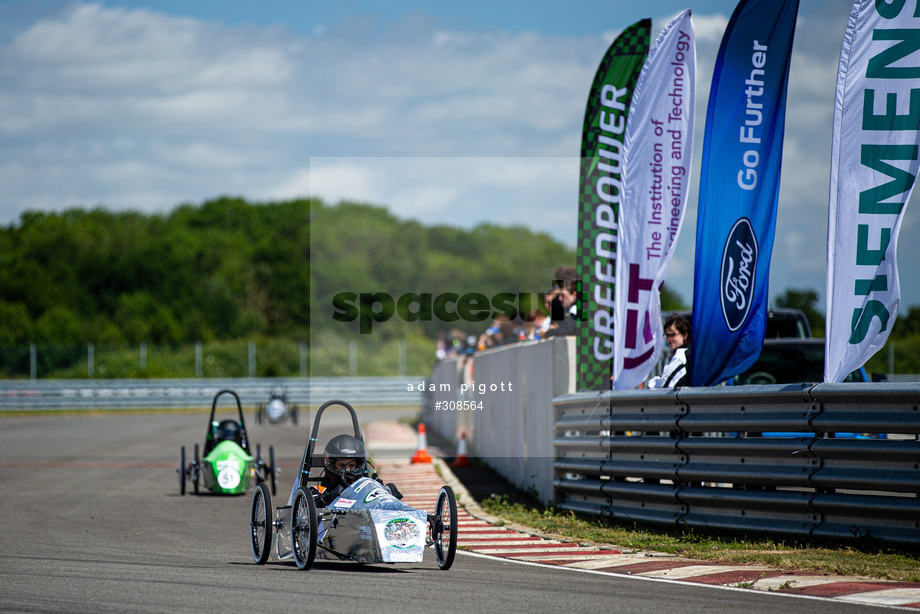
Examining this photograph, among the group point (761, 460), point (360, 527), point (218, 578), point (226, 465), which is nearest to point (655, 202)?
point (761, 460)

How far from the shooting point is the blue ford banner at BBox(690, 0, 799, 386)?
9445 millimetres

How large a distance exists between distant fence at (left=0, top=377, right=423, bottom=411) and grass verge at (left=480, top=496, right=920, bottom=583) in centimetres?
3707

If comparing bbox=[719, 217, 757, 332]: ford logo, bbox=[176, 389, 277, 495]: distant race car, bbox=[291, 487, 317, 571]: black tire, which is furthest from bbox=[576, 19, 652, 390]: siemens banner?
bbox=[176, 389, 277, 495]: distant race car

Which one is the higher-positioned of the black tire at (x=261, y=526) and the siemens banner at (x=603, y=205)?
the siemens banner at (x=603, y=205)

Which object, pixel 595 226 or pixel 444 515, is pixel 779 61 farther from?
pixel 444 515

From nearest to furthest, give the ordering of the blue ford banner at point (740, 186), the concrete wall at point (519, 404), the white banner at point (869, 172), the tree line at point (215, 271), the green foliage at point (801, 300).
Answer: the white banner at point (869, 172) → the blue ford banner at point (740, 186) → the concrete wall at point (519, 404) → the green foliage at point (801, 300) → the tree line at point (215, 271)

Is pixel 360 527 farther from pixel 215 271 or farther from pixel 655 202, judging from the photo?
pixel 215 271

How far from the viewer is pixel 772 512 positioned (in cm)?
859

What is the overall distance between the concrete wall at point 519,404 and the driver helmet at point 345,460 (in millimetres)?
3923

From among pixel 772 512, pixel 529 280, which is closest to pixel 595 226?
pixel 772 512

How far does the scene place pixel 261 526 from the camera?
8773mm

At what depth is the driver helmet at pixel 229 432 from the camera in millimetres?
15315

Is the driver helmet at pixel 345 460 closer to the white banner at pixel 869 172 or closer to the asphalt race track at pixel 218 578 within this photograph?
the asphalt race track at pixel 218 578

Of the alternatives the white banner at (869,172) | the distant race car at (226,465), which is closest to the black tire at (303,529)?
the white banner at (869,172)
